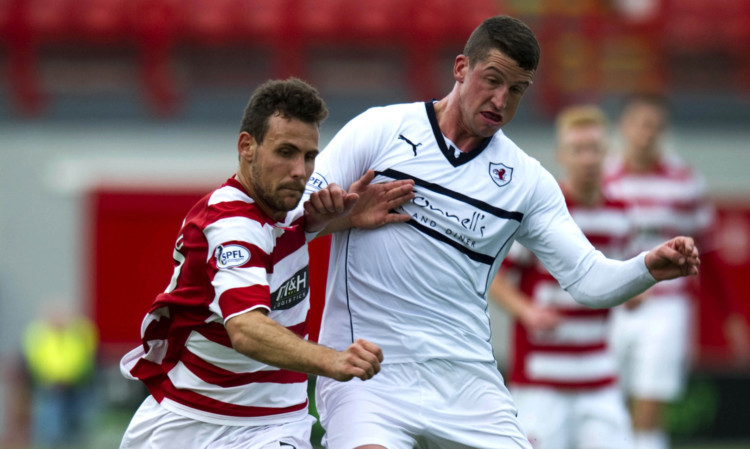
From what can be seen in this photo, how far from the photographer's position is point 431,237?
175 inches

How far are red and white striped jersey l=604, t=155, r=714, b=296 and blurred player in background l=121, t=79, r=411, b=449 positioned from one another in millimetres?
4778


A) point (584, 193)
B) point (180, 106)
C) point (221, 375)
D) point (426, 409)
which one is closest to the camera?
point (221, 375)

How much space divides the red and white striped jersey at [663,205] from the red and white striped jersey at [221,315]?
15.8 feet

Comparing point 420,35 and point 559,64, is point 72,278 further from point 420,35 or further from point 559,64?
point 559,64

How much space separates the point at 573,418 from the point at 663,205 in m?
2.39

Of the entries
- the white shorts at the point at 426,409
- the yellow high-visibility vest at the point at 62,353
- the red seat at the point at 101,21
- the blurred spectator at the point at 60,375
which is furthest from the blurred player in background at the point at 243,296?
the red seat at the point at 101,21

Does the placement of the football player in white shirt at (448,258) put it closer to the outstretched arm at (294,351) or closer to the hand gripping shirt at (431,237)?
the hand gripping shirt at (431,237)

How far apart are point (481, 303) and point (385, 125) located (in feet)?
2.65

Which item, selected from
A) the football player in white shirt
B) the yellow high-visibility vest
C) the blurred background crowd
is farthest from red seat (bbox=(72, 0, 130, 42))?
the football player in white shirt

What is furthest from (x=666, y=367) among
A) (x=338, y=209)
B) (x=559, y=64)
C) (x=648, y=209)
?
(x=559, y=64)

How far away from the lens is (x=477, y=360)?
4496mm

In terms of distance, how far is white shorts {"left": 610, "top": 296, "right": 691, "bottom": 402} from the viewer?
327 inches

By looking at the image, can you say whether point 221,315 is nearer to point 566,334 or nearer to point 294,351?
point 294,351

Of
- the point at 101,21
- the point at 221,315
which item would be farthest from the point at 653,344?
the point at 101,21
